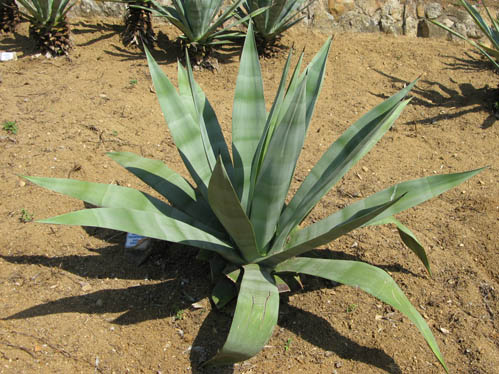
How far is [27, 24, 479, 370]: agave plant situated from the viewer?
4.93ft

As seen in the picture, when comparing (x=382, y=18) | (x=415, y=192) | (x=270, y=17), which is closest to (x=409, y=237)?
(x=415, y=192)

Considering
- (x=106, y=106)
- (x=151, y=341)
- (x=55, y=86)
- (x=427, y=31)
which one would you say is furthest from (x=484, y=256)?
(x=427, y=31)

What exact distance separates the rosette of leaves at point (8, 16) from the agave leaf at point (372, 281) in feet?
14.9

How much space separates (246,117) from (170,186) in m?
0.51

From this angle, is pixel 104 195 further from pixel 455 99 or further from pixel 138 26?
pixel 455 99

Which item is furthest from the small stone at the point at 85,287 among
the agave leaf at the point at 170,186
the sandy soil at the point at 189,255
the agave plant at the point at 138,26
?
the agave plant at the point at 138,26

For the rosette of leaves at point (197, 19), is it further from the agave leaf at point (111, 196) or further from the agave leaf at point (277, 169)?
the agave leaf at point (277, 169)

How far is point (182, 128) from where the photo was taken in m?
1.98

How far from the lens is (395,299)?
61.7 inches

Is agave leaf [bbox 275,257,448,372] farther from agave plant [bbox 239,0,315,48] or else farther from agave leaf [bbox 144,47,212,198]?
agave plant [bbox 239,0,315,48]

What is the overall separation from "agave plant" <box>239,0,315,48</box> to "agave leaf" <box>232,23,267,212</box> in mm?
2745

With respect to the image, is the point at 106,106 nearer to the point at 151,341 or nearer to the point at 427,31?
the point at 151,341

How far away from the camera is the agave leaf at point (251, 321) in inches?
56.7

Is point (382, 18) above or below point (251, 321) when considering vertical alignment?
above
